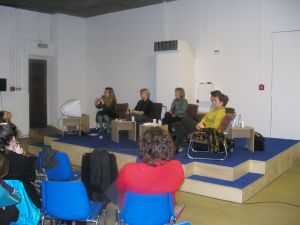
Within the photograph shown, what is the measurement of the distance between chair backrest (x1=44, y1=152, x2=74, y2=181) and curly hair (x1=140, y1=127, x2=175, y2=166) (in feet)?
4.53

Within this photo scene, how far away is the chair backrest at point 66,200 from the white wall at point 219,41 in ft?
17.9

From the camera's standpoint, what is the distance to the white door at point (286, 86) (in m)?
6.80

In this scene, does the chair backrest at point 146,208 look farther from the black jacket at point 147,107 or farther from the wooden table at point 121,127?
the black jacket at point 147,107

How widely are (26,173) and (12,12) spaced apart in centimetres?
753

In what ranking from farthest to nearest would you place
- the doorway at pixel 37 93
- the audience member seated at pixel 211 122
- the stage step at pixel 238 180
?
the doorway at pixel 37 93
the audience member seated at pixel 211 122
the stage step at pixel 238 180

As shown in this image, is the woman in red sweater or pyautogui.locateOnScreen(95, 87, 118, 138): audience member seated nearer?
the woman in red sweater

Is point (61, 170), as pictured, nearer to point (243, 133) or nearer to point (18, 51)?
point (243, 133)

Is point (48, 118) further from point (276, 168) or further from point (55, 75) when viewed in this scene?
point (276, 168)

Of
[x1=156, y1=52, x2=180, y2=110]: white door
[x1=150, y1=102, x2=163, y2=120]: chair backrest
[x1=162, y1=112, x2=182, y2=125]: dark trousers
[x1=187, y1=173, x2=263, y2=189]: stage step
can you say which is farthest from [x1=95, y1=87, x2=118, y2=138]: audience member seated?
[x1=187, y1=173, x2=263, y2=189]: stage step

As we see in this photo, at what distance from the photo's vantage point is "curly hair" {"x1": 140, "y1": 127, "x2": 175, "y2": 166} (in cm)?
244

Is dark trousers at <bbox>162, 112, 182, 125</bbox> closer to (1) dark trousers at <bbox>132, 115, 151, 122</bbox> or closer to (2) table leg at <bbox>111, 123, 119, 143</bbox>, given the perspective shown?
(1) dark trousers at <bbox>132, 115, 151, 122</bbox>

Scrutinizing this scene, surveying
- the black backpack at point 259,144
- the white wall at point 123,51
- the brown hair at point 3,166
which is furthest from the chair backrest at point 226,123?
the white wall at point 123,51

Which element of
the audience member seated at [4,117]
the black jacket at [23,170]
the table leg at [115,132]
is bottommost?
the table leg at [115,132]

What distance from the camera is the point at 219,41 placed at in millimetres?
7797
